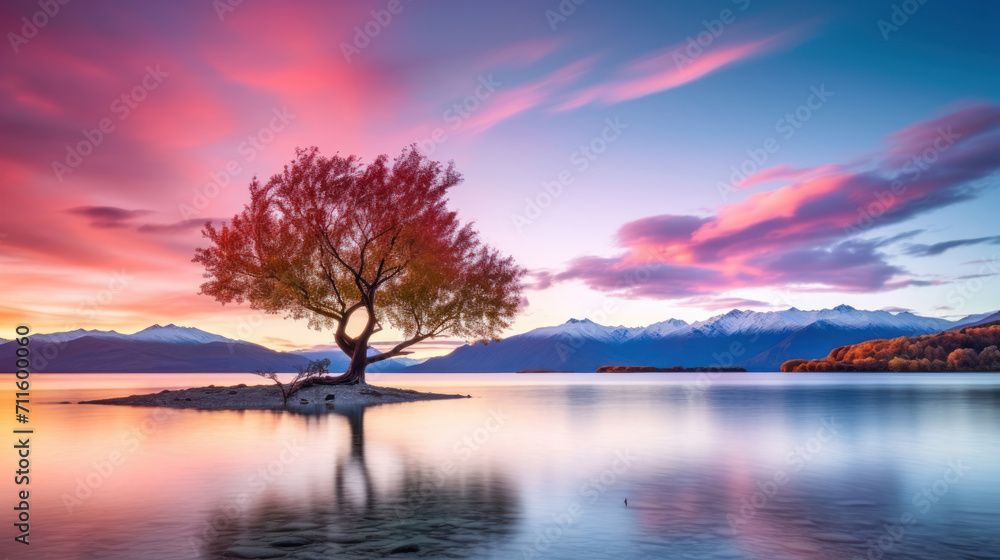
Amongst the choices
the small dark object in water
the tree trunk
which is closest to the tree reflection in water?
the small dark object in water

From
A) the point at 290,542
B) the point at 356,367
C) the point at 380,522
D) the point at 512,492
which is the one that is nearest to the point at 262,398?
the point at 356,367

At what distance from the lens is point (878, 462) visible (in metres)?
23.1

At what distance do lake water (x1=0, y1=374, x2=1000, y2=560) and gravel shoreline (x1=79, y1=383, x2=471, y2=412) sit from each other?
59.0 feet

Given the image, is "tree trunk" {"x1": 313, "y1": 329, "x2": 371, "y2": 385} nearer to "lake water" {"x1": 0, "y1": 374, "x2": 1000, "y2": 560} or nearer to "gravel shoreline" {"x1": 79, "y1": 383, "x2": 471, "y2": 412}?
"gravel shoreline" {"x1": 79, "y1": 383, "x2": 471, "y2": 412}

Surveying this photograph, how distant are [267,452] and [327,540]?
1407cm

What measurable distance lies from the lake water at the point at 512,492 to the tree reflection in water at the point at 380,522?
2.6 inches

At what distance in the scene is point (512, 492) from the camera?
17547mm

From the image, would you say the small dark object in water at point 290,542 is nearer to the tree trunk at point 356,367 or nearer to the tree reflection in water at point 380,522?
the tree reflection in water at point 380,522

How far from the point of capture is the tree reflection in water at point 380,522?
38.4ft

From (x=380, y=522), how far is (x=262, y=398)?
45.9 metres

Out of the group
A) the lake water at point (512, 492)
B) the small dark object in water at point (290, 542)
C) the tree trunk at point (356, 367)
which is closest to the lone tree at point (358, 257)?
the tree trunk at point (356, 367)

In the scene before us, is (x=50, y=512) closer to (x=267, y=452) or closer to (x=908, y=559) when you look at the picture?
(x=267, y=452)

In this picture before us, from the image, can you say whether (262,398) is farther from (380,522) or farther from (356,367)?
(380,522)

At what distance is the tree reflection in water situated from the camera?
1172cm
